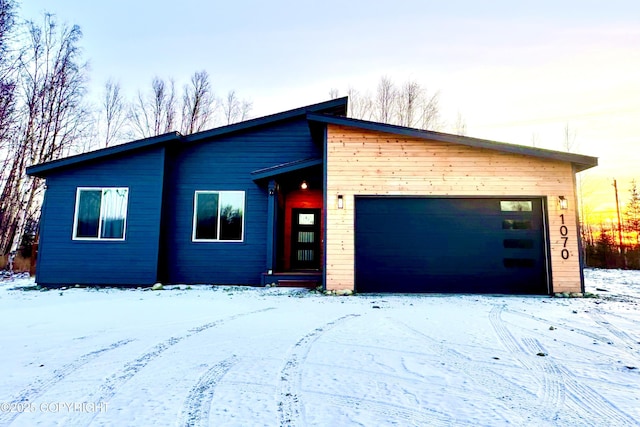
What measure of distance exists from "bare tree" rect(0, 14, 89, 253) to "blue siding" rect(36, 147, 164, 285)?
5.94m

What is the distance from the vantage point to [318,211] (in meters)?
9.75

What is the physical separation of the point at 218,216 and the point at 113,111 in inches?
546

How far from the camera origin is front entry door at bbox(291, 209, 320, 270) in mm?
9773

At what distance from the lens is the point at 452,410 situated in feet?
6.42

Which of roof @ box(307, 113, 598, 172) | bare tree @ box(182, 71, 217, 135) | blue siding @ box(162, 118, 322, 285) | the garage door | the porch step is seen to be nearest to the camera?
roof @ box(307, 113, 598, 172)

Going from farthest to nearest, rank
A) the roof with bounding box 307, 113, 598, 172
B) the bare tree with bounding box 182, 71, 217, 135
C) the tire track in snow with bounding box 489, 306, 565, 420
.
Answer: the bare tree with bounding box 182, 71, 217, 135 < the roof with bounding box 307, 113, 598, 172 < the tire track in snow with bounding box 489, 306, 565, 420

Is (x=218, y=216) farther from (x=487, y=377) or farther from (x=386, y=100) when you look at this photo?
(x=386, y=100)

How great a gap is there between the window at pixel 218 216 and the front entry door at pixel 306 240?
2.02m

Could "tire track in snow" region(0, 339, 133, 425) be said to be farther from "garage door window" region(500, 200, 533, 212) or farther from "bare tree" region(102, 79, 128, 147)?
"bare tree" region(102, 79, 128, 147)

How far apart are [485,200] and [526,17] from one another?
18.9 ft

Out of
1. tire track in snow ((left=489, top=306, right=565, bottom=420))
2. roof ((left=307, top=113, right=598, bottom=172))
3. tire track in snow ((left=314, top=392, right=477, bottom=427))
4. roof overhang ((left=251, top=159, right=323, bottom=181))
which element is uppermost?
roof ((left=307, top=113, right=598, bottom=172))

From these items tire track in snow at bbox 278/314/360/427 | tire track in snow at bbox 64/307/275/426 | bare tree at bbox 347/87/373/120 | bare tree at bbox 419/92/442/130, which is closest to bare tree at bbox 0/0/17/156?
tire track in snow at bbox 64/307/275/426

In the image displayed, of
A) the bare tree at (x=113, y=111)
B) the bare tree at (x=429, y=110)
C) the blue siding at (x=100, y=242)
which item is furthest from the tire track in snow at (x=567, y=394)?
the bare tree at (x=113, y=111)

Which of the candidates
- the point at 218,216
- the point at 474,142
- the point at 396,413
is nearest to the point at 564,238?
the point at 474,142
